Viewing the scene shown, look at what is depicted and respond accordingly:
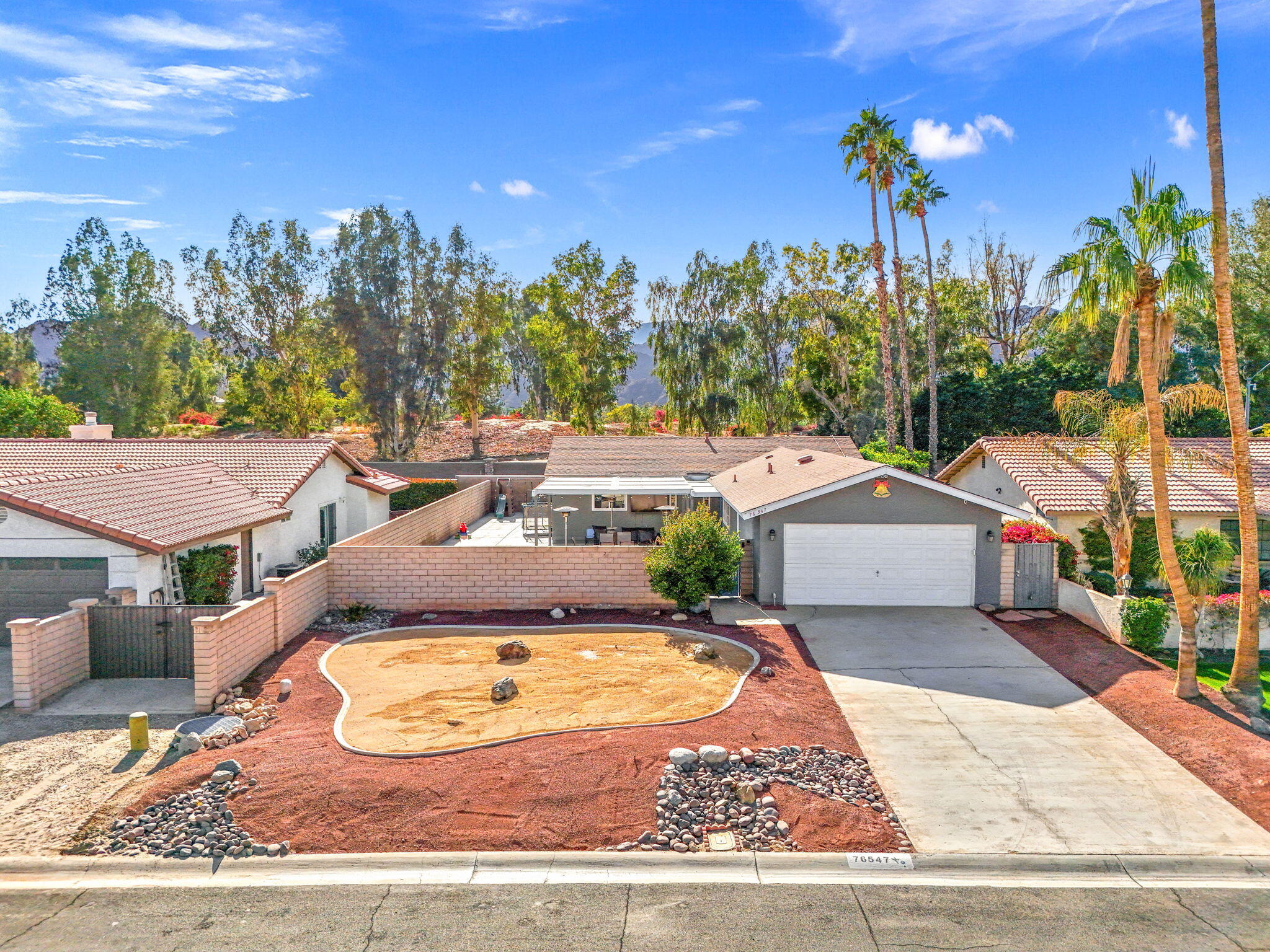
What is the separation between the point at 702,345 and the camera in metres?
50.3

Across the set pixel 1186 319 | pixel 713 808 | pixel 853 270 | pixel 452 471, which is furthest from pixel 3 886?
pixel 1186 319

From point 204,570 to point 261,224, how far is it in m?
42.6

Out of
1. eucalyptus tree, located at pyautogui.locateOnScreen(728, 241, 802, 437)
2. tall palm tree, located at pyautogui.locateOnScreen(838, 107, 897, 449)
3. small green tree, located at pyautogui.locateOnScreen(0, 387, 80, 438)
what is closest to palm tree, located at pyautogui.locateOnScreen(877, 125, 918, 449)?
tall palm tree, located at pyautogui.locateOnScreen(838, 107, 897, 449)

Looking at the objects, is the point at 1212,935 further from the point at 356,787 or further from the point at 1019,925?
the point at 356,787

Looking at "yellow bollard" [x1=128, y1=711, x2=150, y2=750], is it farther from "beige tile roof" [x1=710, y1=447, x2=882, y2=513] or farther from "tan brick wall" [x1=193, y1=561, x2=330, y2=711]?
"beige tile roof" [x1=710, y1=447, x2=882, y2=513]

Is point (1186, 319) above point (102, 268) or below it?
below

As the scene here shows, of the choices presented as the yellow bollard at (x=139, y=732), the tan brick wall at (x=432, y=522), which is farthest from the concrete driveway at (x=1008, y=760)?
the tan brick wall at (x=432, y=522)

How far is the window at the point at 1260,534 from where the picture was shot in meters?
20.0

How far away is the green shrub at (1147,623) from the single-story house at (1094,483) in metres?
4.48

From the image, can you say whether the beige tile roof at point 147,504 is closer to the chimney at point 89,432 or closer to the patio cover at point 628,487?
the chimney at point 89,432

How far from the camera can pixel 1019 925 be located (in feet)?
23.0

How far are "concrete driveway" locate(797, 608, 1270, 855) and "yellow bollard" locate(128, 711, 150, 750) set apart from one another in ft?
31.4

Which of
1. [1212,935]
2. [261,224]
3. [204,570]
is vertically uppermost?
[261,224]

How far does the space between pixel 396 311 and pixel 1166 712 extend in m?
48.2
